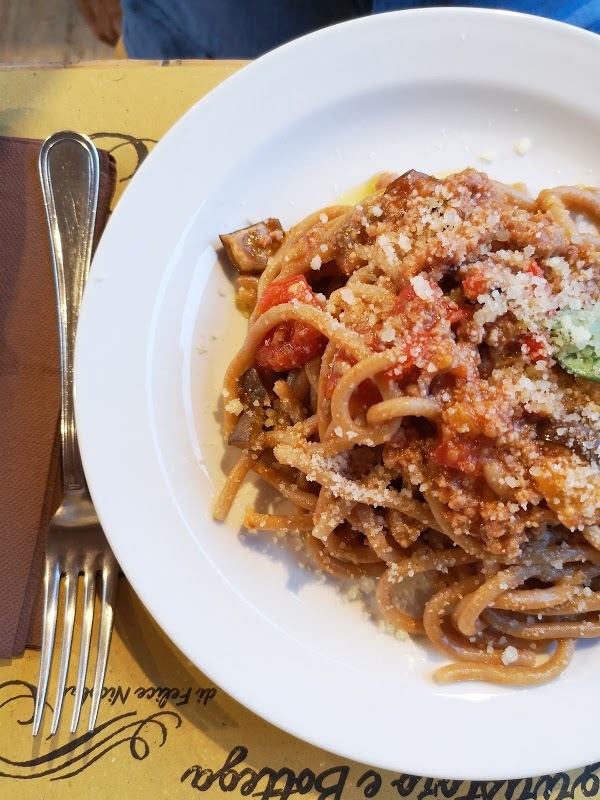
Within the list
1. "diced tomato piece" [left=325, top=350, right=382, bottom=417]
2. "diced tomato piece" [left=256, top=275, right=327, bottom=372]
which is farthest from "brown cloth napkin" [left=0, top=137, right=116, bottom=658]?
"diced tomato piece" [left=325, top=350, right=382, bottom=417]

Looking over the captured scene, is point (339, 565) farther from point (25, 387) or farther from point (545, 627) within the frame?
point (25, 387)

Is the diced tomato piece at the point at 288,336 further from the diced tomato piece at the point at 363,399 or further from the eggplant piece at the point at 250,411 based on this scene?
the diced tomato piece at the point at 363,399

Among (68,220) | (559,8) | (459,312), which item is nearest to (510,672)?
(459,312)

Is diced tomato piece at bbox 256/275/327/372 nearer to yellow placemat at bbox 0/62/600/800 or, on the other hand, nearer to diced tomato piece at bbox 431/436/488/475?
diced tomato piece at bbox 431/436/488/475

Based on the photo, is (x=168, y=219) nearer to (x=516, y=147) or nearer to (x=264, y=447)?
(x=264, y=447)

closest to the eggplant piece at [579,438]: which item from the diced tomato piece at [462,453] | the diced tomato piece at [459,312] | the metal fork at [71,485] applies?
the diced tomato piece at [462,453]

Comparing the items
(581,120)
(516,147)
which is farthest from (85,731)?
(581,120)

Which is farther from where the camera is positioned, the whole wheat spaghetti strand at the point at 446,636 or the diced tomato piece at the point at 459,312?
the whole wheat spaghetti strand at the point at 446,636
